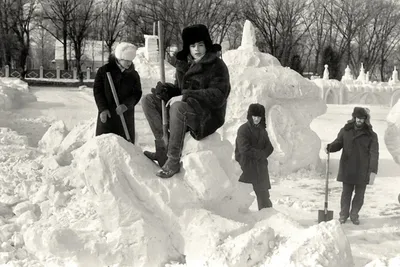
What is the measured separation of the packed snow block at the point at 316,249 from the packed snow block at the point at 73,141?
515 centimetres

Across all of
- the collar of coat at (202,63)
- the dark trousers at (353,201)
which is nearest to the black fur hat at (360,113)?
the dark trousers at (353,201)

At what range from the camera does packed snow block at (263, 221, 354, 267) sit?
134 inches

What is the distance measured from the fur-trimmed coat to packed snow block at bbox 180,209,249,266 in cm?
193

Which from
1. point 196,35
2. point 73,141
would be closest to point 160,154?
point 196,35

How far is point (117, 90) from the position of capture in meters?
5.00

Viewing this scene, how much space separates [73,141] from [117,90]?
381cm

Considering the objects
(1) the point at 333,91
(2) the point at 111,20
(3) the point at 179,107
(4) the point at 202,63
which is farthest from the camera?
(2) the point at 111,20

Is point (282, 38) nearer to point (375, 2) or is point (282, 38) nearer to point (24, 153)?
point (375, 2)

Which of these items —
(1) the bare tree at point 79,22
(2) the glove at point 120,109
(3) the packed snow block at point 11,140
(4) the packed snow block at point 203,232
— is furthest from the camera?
(1) the bare tree at point 79,22

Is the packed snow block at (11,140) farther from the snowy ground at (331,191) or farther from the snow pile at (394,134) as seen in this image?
the snow pile at (394,134)

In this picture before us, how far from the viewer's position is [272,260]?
11.6ft

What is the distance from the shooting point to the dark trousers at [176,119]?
399 centimetres

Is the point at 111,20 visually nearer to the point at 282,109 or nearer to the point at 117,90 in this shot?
the point at 282,109

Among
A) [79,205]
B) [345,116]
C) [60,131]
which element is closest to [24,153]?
[60,131]
